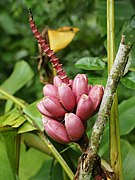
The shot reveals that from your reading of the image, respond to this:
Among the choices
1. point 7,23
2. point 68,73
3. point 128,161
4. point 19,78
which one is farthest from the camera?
point 7,23

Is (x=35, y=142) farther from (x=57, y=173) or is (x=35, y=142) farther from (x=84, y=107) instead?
(x=84, y=107)

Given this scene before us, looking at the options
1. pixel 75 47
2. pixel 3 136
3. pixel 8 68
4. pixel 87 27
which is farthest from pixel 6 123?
pixel 8 68

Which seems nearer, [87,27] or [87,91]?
[87,91]

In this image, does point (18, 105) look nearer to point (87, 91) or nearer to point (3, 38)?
point (87, 91)

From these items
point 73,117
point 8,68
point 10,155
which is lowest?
point 8,68

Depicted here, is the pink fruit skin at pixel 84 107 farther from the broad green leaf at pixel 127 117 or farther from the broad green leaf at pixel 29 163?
the broad green leaf at pixel 29 163

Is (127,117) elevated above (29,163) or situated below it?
above

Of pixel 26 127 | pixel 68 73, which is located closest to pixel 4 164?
pixel 26 127

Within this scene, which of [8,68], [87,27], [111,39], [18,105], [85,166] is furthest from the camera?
[8,68]
